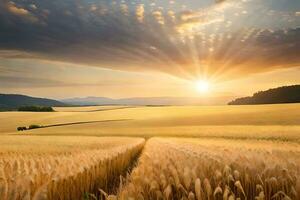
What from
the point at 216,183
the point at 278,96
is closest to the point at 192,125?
the point at 216,183

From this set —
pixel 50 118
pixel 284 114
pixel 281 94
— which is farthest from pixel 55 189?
pixel 281 94

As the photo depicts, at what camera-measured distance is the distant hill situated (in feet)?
601

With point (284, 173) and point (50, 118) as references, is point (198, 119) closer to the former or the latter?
point (50, 118)

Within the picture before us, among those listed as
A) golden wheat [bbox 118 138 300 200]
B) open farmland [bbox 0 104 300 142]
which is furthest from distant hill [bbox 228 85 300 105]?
golden wheat [bbox 118 138 300 200]

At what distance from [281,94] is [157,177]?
189503mm

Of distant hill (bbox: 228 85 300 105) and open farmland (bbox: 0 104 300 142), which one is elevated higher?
distant hill (bbox: 228 85 300 105)

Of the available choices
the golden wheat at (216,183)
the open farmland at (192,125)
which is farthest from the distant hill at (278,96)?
the golden wheat at (216,183)

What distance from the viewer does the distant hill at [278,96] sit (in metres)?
183

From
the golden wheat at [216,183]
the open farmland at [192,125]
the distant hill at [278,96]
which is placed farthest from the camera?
the distant hill at [278,96]

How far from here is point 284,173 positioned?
6.51 m

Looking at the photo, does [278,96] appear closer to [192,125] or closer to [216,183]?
[192,125]

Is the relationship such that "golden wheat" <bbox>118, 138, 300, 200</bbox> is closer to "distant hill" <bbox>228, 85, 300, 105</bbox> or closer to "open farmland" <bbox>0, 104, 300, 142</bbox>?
"open farmland" <bbox>0, 104, 300, 142</bbox>

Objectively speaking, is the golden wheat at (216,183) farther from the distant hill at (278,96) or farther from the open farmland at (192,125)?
the distant hill at (278,96)

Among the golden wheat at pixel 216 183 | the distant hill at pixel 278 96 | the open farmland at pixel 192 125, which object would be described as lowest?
the open farmland at pixel 192 125
